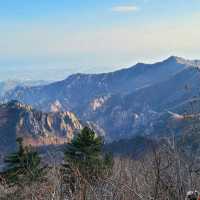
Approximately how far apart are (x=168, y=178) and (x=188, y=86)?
2.44 m

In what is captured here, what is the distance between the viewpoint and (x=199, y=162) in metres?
10.6

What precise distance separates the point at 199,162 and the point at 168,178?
263cm

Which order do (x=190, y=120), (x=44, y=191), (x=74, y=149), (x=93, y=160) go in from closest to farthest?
(x=44, y=191) < (x=190, y=120) < (x=93, y=160) < (x=74, y=149)

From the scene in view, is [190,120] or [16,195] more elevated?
[190,120]

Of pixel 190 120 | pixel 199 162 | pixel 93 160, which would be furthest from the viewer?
pixel 93 160

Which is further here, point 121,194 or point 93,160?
point 93,160

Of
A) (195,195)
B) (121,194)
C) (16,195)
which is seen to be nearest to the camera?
(195,195)

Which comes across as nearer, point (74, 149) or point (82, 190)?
point (82, 190)

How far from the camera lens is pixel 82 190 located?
5.68 m

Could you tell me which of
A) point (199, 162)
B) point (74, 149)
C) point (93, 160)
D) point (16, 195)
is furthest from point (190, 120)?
point (74, 149)

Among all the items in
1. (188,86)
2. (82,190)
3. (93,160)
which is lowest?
(93,160)

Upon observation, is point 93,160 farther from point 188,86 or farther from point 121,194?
point 121,194

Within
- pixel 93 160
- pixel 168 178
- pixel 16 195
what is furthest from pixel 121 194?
pixel 93 160

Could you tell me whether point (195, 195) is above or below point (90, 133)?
above
